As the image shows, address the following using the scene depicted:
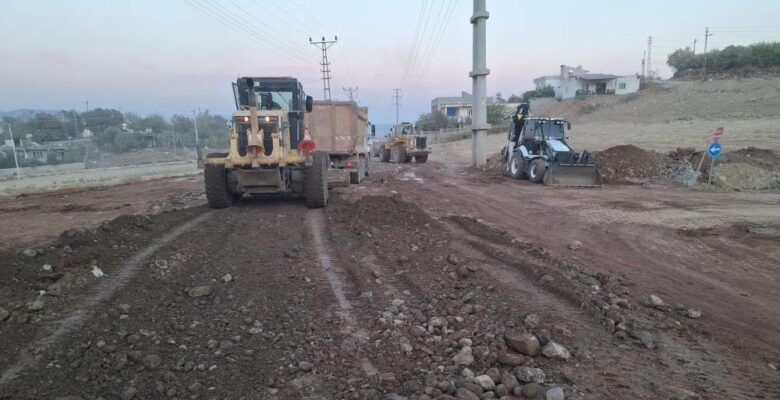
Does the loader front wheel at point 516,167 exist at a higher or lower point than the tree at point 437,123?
lower

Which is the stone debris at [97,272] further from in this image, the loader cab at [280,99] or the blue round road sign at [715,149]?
the blue round road sign at [715,149]

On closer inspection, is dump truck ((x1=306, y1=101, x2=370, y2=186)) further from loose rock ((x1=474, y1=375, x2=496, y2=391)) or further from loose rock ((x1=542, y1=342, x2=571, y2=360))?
loose rock ((x1=474, y1=375, x2=496, y2=391))

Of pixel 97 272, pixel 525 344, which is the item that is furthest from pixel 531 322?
pixel 97 272

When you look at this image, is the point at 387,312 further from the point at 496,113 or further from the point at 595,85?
the point at 595,85

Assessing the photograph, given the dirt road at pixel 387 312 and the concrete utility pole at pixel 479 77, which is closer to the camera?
the dirt road at pixel 387 312

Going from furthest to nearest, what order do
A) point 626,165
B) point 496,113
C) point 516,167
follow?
point 496,113, point 516,167, point 626,165

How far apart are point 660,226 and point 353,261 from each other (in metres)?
6.46

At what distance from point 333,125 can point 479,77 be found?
38.8 feet

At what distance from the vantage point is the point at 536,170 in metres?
17.2

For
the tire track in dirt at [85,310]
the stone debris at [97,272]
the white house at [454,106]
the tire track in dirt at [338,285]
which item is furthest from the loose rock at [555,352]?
the white house at [454,106]

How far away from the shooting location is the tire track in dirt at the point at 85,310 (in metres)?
3.65

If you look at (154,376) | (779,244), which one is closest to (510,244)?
(779,244)

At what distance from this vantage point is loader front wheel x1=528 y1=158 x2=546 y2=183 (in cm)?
1688

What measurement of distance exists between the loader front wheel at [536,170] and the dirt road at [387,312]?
830 cm
